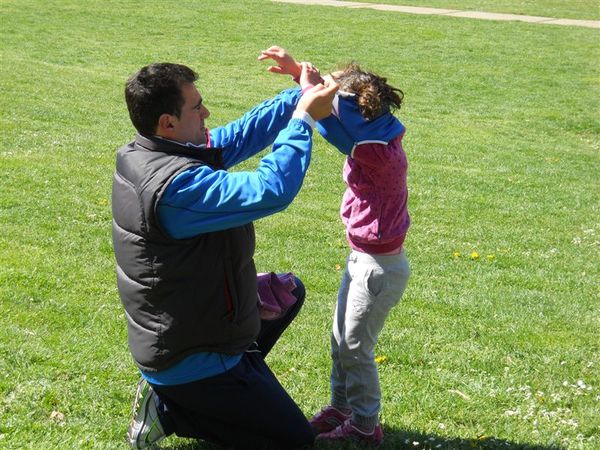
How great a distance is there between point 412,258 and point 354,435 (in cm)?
395

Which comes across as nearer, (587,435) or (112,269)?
(587,435)

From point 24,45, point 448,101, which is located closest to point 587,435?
point 448,101

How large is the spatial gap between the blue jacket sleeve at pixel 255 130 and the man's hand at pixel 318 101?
69 cm

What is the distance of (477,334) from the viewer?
20.0 ft

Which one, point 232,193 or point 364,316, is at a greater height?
point 232,193

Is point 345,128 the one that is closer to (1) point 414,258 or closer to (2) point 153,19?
(1) point 414,258

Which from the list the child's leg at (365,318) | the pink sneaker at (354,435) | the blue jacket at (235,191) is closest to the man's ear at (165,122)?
the blue jacket at (235,191)

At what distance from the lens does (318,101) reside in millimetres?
3715

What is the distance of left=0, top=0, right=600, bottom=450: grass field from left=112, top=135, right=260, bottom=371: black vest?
0.76m

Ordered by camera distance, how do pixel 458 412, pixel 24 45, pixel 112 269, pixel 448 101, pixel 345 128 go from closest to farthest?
1. pixel 345 128
2. pixel 458 412
3. pixel 112 269
4. pixel 448 101
5. pixel 24 45

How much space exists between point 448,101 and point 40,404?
1518cm

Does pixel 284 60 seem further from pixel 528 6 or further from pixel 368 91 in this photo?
pixel 528 6

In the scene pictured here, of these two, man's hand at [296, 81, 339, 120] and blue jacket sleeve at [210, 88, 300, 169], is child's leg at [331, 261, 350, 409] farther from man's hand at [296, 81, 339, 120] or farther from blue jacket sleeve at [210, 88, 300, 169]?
man's hand at [296, 81, 339, 120]

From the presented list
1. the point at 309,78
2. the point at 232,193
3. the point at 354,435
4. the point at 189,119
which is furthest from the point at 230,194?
the point at 354,435
